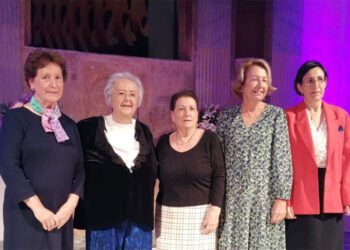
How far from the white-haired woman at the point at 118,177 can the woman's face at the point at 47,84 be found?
296 mm

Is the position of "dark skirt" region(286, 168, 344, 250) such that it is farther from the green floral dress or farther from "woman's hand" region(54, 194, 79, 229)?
"woman's hand" region(54, 194, 79, 229)

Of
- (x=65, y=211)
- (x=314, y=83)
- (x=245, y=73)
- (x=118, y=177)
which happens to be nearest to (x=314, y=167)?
(x=314, y=83)

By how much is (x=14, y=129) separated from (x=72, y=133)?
290 millimetres

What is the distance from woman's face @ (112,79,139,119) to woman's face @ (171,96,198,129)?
239 millimetres

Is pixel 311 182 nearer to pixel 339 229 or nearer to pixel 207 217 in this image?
pixel 339 229

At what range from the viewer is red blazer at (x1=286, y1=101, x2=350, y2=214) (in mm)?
2691

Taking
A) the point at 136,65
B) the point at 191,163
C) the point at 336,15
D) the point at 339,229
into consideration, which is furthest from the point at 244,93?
the point at 136,65

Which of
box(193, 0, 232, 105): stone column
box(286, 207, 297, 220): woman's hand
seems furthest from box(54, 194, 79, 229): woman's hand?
box(193, 0, 232, 105): stone column

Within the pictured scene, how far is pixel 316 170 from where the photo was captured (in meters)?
2.69

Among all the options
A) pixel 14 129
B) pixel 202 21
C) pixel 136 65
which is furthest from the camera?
pixel 202 21

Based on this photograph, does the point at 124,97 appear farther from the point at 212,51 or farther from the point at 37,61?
the point at 212,51

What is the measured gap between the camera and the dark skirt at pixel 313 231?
2723mm

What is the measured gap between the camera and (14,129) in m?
2.16

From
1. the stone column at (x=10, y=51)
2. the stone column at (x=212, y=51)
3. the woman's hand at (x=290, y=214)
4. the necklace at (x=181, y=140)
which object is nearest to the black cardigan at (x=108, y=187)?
the necklace at (x=181, y=140)
